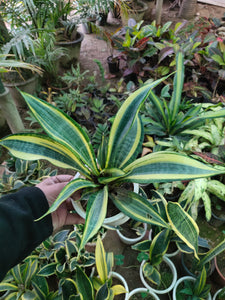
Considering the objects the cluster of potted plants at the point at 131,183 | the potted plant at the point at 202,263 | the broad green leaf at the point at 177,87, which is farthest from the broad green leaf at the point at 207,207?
the broad green leaf at the point at 177,87

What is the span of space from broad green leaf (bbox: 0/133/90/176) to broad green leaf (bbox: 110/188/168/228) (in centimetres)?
15

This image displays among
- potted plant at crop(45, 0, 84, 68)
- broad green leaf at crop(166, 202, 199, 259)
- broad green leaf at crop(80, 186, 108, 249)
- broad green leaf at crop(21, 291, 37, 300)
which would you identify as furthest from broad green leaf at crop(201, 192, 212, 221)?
potted plant at crop(45, 0, 84, 68)

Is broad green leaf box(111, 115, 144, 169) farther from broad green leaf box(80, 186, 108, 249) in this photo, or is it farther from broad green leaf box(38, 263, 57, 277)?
broad green leaf box(38, 263, 57, 277)

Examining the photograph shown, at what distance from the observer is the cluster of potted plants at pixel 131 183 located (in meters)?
0.63

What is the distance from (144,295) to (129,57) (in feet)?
6.72

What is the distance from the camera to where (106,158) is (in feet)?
2.45

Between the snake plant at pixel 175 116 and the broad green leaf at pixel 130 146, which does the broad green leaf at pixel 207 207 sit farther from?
the broad green leaf at pixel 130 146

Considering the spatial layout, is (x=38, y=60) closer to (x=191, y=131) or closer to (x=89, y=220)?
(x=191, y=131)

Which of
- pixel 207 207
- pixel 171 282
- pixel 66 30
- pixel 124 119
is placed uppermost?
pixel 66 30

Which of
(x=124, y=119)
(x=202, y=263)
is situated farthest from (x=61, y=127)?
(x=202, y=263)

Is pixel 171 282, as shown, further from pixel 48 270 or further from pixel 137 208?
pixel 137 208

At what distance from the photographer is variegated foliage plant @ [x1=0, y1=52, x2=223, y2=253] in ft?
1.93

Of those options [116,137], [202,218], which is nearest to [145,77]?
[202,218]

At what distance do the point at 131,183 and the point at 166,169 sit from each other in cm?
25
